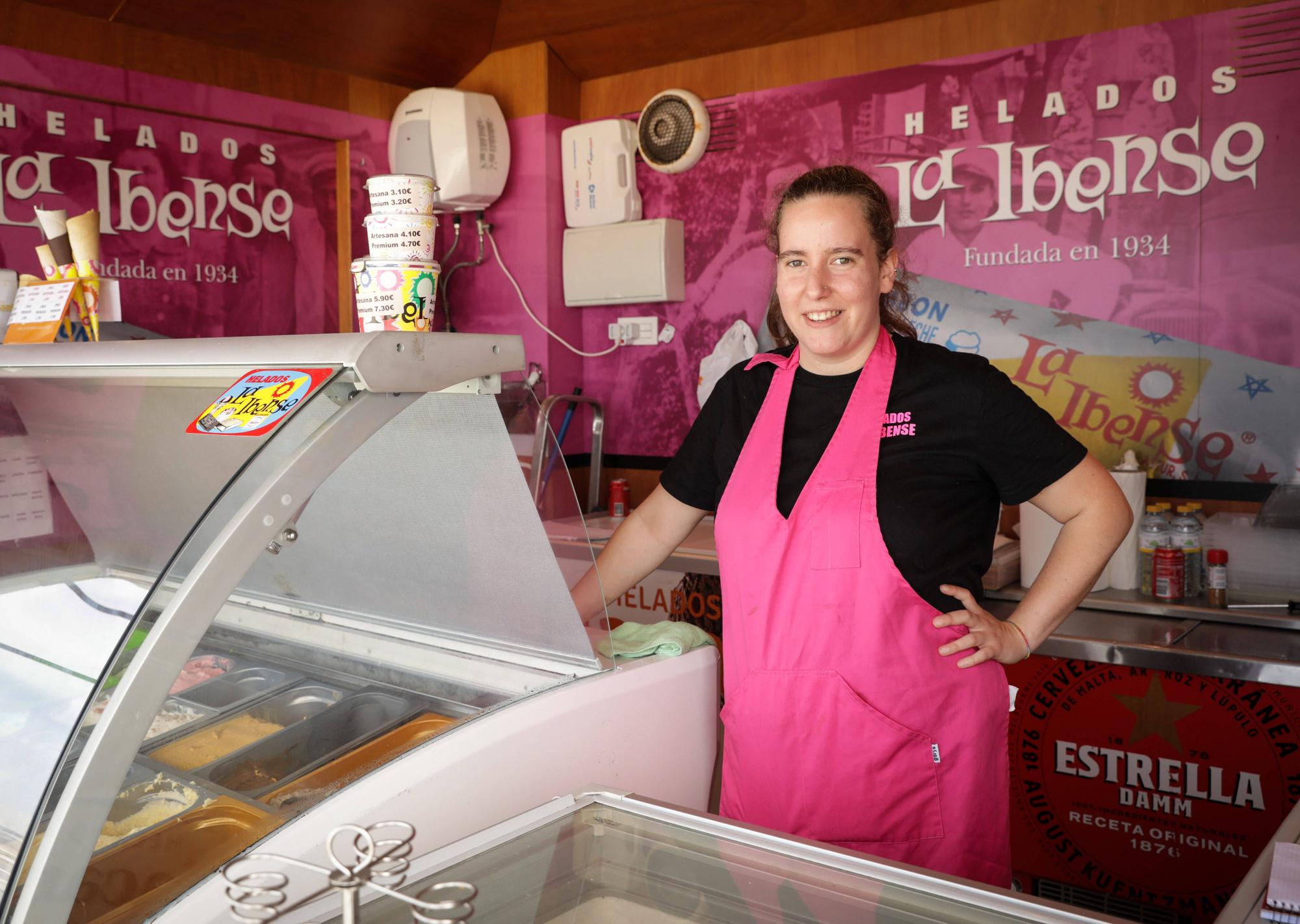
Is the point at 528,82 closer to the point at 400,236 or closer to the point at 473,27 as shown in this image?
the point at 473,27

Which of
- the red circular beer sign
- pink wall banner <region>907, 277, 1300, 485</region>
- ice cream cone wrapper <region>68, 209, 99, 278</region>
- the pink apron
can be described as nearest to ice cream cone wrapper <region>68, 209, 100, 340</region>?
ice cream cone wrapper <region>68, 209, 99, 278</region>

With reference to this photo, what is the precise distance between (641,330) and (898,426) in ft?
8.05

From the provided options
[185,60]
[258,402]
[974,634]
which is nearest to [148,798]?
[258,402]

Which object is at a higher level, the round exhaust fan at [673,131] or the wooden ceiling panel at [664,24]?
the wooden ceiling panel at [664,24]

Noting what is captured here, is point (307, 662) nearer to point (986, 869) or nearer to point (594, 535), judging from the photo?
point (986, 869)

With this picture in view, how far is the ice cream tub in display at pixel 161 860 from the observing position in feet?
3.25

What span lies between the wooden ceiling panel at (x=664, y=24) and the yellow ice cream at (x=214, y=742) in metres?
2.89

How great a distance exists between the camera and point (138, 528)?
4.04 feet

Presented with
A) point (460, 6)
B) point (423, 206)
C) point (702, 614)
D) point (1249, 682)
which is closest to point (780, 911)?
point (423, 206)

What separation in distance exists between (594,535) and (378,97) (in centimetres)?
184

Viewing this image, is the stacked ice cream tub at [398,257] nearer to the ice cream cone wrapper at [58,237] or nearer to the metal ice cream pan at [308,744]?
the metal ice cream pan at [308,744]

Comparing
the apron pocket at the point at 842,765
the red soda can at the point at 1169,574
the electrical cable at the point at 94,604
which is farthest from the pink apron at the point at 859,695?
the red soda can at the point at 1169,574

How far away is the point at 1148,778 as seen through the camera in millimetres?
2521

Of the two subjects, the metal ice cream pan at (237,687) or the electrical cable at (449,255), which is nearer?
the metal ice cream pan at (237,687)
